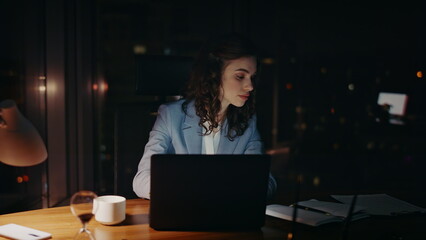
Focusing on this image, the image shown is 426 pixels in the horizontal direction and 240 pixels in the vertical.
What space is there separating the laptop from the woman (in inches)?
30.2

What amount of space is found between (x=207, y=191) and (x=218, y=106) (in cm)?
93

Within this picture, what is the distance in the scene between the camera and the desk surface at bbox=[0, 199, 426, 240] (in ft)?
4.42

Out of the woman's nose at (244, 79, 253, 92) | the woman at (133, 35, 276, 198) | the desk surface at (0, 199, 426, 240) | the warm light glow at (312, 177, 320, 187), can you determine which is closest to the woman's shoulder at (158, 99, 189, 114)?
the woman at (133, 35, 276, 198)

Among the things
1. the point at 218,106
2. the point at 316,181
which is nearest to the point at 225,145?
the point at 218,106

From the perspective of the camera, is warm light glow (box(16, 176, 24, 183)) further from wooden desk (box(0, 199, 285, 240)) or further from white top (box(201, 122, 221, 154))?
wooden desk (box(0, 199, 285, 240))

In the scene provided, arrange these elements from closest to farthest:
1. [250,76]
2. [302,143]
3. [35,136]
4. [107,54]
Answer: [35,136], [250,76], [107,54], [302,143]

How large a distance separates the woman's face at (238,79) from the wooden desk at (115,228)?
79cm

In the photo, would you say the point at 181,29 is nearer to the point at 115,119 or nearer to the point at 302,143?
the point at 115,119

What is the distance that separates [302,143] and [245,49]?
579 cm

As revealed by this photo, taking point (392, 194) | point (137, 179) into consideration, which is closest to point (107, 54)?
point (137, 179)

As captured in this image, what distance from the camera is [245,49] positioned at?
2.17 m

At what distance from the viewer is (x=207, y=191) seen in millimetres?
1319

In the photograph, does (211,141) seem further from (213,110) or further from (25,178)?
(25,178)

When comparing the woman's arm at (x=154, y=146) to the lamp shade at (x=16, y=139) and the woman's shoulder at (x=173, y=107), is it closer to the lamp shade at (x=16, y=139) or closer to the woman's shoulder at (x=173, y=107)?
the woman's shoulder at (x=173, y=107)
